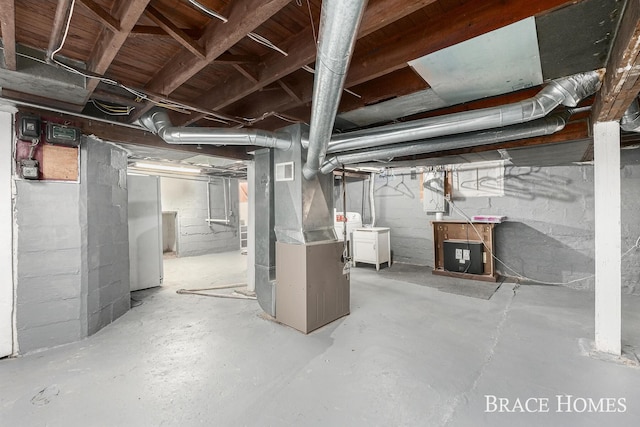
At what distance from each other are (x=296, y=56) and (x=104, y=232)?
104 inches

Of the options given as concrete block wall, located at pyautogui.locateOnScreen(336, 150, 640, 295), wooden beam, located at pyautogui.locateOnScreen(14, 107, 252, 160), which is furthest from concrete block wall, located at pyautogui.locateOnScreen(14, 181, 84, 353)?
concrete block wall, located at pyautogui.locateOnScreen(336, 150, 640, 295)

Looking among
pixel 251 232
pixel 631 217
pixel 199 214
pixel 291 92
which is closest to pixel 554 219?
pixel 631 217

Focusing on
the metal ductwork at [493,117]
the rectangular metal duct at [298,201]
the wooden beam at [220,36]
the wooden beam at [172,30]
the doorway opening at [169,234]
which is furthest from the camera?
the doorway opening at [169,234]

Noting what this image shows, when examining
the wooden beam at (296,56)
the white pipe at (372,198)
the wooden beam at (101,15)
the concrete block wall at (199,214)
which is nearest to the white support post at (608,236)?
the wooden beam at (296,56)

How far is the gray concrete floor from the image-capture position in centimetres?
160

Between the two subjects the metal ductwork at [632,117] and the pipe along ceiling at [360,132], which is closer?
the pipe along ceiling at [360,132]

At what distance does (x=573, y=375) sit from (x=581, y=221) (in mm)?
3054

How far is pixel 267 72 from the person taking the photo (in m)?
1.90

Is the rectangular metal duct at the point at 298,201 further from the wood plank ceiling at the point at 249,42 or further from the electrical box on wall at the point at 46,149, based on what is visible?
the electrical box on wall at the point at 46,149

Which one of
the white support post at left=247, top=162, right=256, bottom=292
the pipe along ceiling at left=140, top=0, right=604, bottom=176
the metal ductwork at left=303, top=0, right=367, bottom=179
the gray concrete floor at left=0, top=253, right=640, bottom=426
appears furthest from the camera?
the white support post at left=247, top=162, right=256, bottom=292

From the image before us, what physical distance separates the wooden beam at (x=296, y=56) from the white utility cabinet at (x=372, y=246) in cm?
372

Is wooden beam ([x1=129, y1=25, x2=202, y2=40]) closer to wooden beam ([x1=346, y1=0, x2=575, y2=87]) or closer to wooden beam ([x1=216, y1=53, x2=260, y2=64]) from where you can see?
wooden beam ([x1=216, y1=53, x2=260, y2=64])

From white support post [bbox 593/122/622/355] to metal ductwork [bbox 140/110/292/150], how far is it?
2.79 meters

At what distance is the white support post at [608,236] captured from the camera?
2111 millimetres
